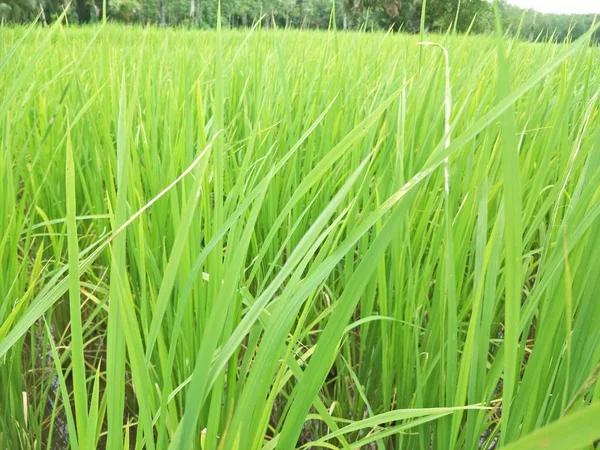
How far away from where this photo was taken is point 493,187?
0.52m

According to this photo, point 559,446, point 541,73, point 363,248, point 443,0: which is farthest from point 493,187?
point 443,0

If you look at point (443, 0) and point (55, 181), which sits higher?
point (443, 0)

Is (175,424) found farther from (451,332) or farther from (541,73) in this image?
(541,73)

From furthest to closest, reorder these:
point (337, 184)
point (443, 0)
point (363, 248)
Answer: point (443, 0)
point (337, 184)
point (363, 248)

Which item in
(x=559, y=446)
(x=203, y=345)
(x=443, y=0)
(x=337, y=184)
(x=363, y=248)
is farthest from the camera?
(x=443, y=0)

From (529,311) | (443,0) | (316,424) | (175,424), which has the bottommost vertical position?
(316,424)

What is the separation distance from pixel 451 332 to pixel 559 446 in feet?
0.64

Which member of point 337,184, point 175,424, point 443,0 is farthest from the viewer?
point 443,0

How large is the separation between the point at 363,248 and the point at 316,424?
0.66 ft

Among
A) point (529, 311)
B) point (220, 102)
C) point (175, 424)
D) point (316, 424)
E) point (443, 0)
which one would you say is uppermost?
point (443, 0)

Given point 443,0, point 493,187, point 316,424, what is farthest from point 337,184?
point 443,0

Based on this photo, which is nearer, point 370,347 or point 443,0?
point 370,347

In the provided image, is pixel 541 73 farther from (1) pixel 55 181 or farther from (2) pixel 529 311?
(1) pixel 55 181

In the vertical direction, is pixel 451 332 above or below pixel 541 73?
below
